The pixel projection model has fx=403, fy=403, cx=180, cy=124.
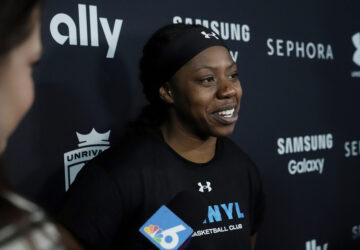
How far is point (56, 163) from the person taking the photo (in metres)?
1.18

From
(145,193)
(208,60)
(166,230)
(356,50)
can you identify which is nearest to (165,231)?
(166,230)

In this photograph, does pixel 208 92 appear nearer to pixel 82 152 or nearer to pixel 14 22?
pixel 82 152

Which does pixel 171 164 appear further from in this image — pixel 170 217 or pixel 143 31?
pixel 143 31

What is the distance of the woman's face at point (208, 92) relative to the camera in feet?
3.41

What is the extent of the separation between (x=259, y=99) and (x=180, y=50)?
2.50 feet

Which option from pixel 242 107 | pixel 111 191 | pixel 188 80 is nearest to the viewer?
pixel 111 191

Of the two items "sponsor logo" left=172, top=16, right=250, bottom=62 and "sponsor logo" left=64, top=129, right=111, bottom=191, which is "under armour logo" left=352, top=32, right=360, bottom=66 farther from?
"sponsor logo" left=64, top=129, right=111, bottom=191

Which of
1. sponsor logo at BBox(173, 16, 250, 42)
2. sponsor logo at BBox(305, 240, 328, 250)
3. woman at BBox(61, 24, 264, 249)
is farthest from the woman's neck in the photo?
sponsor logo at BBox(305, 240, 328, 250)

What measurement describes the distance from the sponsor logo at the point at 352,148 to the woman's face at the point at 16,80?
1.89m

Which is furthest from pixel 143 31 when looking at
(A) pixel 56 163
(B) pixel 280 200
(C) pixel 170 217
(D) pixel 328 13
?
(D) pixel 328 13

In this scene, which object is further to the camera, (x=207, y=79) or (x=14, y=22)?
(x=207, y=79)

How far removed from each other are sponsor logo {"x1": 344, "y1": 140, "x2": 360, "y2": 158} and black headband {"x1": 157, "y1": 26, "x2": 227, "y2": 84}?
126 cm

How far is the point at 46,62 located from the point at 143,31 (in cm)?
35

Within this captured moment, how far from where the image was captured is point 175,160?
102cm
